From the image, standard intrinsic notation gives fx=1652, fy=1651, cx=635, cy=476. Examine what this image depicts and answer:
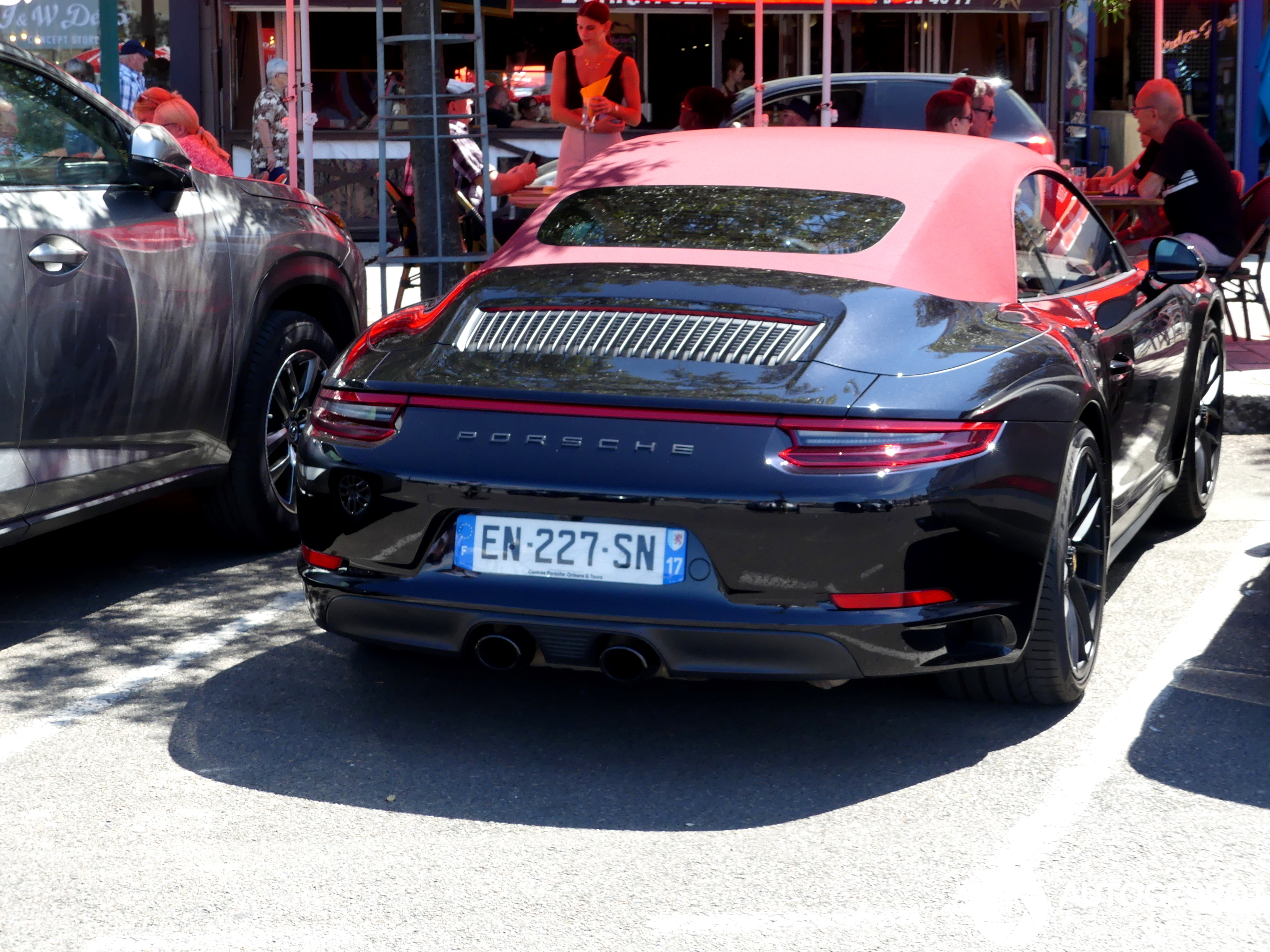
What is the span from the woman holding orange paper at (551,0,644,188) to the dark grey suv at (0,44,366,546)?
3257 millimetres

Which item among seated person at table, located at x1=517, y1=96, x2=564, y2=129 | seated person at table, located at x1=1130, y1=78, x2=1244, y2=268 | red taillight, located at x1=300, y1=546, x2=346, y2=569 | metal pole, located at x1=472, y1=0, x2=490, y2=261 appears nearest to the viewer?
red taillight, located at x1=300, y1=546, x2=346, y2=569

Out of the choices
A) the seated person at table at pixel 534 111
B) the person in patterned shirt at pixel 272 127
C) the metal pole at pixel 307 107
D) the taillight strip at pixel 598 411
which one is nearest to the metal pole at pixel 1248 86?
the seated person at table at pixel 534 111

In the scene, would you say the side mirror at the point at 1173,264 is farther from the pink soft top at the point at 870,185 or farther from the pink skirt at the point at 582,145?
the pink skirt at the point at 582,145

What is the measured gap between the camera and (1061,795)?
3.65 metres

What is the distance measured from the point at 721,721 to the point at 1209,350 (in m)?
2.91

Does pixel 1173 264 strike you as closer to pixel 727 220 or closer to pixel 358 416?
pixel 727 220

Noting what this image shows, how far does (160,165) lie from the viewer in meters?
5.05

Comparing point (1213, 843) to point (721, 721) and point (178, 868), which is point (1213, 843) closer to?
point (721, 721)

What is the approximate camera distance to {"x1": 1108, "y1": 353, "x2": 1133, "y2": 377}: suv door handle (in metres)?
4.51

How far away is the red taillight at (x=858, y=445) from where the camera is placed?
3459 mm

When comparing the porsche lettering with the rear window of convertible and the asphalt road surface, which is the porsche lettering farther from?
the rear window of convertible

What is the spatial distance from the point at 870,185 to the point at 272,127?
10.2m

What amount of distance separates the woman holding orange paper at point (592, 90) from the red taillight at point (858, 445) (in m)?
5.77

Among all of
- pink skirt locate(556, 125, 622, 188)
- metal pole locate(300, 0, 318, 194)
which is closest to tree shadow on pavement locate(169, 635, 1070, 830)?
pink skirt locate(556, 125, 622, 188)
